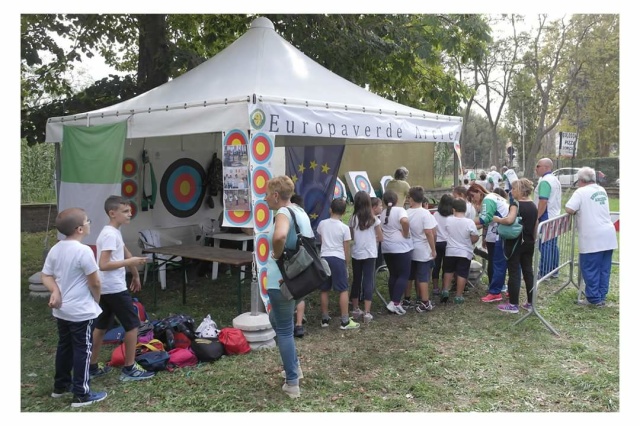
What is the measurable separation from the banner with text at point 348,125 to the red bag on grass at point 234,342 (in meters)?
1.96

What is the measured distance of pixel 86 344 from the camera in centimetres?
373

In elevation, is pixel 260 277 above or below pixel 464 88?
below

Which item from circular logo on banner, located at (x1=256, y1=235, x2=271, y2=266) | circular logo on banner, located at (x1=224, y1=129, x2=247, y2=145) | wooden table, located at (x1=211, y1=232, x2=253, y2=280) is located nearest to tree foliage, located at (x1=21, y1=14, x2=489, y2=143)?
wooden table, located at (x1=211, y1=232, x2=253, y2=280)

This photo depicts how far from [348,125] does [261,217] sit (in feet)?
5.24

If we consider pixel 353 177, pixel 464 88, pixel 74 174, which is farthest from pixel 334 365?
pixel 353 177

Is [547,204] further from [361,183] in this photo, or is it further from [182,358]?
[361,183]

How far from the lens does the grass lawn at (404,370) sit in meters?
3.87

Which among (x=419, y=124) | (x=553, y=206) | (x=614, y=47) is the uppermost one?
(x=614, y=47)

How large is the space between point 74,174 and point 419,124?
4430mm

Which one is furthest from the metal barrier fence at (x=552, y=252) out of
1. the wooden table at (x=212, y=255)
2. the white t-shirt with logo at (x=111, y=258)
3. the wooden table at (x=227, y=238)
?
the white t-shirt with logo at (x=111, y=258)

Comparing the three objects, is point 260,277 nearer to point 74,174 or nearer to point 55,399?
point 55,399

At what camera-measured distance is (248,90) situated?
5.44m

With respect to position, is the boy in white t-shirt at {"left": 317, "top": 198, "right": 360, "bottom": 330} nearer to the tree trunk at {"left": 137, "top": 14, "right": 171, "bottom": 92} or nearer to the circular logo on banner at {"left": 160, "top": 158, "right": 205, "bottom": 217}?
the circular logo on banner at {"left": 160, "top": 158, "right": 205, "bottom": 217}

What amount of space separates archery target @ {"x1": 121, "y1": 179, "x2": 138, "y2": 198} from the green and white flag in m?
1.10
